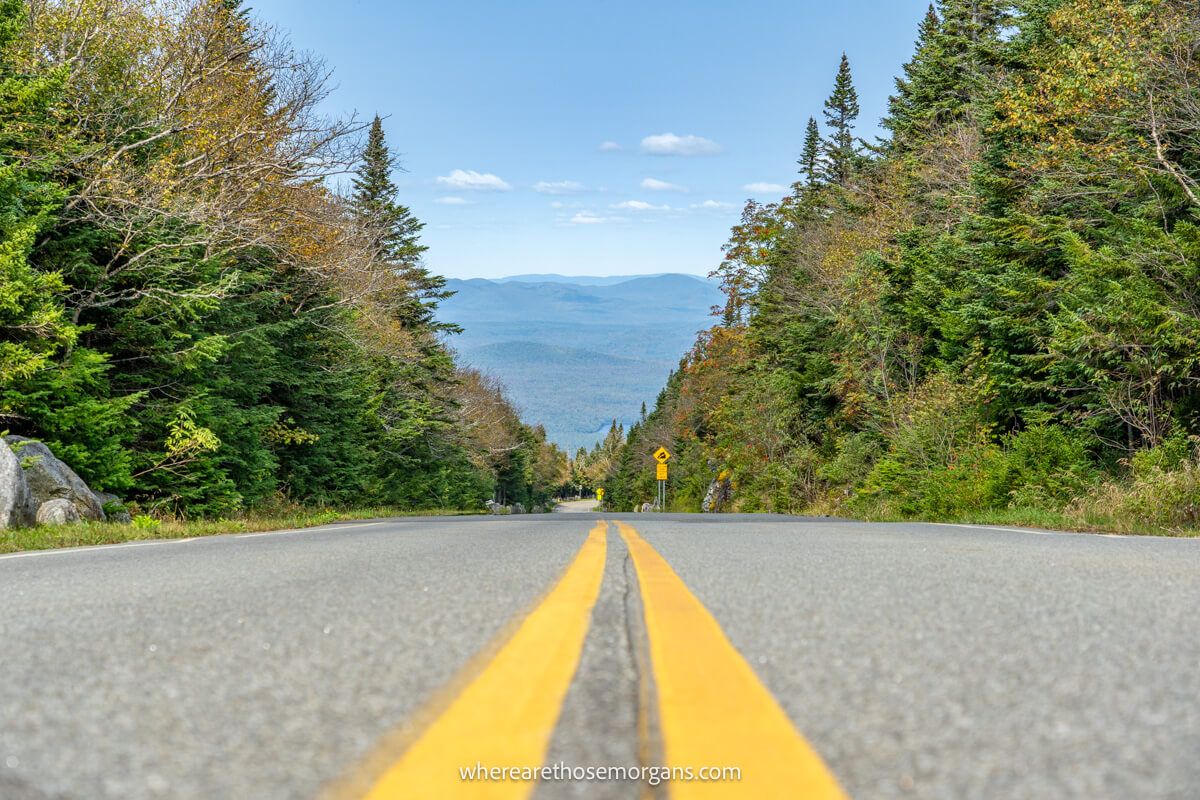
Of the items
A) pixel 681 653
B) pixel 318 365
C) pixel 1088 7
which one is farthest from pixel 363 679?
pixel 318 365

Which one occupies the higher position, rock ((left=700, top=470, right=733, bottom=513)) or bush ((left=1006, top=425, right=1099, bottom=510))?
bush ((left=1006, top=425, right=1099, bottom=510))

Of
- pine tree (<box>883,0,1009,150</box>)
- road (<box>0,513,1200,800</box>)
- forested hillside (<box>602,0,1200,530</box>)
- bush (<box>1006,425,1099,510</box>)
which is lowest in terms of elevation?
road (<box>0,513,1200,800</box>)

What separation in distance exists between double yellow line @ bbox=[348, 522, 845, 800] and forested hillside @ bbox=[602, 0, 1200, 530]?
975 centimetres

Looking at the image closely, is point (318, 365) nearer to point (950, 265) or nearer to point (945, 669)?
point (950, 265)

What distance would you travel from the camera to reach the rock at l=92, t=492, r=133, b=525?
42.2ft

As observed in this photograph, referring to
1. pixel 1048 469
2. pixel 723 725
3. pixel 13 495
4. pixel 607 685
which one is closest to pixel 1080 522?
pixel 1048 469

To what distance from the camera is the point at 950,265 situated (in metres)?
20.5

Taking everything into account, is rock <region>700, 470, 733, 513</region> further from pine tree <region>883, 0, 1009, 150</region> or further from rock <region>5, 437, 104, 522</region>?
rock <region>5, 437, 104, 522</region>

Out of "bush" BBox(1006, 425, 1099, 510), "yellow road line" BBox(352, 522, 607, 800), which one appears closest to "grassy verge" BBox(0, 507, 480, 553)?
"yellow road line" BBox(352, 522, 607, 800)

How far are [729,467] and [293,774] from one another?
1720 inches

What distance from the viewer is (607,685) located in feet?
7.03

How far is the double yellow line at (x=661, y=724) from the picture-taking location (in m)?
1.48

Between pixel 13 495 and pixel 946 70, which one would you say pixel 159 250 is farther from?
pixel 946 70

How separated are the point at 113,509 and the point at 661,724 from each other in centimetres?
1334
